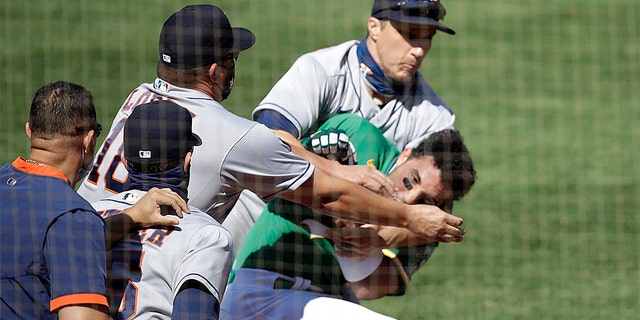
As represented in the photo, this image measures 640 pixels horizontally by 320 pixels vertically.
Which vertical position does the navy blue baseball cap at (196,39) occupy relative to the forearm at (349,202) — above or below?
above

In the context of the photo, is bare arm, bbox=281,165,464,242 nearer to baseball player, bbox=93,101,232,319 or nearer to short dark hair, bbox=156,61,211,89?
short dark hair, bbox=156,61,211,89

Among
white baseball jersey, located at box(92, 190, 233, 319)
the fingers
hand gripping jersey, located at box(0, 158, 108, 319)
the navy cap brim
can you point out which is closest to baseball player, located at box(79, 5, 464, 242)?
the fingers

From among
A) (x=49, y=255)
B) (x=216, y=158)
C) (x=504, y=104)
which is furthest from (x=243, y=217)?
(x=504, y=104)

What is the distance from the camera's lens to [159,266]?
354 cm

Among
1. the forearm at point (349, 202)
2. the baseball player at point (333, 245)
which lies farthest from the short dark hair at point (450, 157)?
the forearm at point (349, 202)

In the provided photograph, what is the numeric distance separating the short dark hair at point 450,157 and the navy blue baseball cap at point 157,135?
5.65 feet

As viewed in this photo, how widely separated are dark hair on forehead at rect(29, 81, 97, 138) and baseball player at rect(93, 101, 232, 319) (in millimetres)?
192

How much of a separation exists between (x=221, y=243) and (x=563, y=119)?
815cm

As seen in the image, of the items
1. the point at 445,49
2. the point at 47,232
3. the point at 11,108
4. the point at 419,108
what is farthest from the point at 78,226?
the point at 445,49

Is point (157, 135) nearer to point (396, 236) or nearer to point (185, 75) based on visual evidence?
point (185, 75)

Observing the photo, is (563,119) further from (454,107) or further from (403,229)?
(403,229)

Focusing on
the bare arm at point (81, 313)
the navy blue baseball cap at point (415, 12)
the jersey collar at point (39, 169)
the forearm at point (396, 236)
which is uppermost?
the navy blue baseball cap at point (415, 12)

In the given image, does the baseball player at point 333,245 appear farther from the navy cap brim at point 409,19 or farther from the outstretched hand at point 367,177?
the navy cap brim at point 409,19

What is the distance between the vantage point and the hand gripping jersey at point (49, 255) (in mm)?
3305
